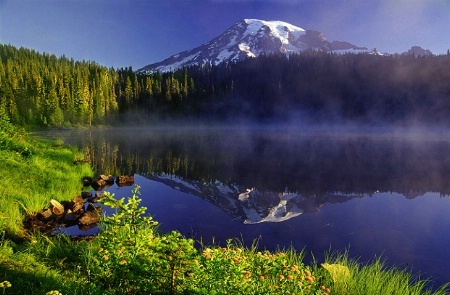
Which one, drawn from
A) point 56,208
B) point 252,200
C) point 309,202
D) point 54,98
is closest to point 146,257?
point 56,208

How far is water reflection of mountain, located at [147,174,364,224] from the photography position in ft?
61.5

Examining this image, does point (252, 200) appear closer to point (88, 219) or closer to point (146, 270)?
point (88, 219)

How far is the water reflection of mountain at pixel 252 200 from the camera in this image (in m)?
18.8

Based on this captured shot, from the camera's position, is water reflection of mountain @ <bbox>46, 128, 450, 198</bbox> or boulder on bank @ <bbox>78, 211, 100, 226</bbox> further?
water reflection of mountain @ <bbox>46, 128, 450, 198</bbox>

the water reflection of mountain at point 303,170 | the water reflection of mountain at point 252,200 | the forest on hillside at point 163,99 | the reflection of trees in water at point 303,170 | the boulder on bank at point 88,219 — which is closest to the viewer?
the boulder on bank at point 88,219

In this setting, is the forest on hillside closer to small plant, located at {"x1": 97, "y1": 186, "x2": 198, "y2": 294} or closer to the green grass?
the green grass

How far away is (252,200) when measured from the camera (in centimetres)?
2288

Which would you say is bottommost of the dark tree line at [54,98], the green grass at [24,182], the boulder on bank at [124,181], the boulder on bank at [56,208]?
the boulder on bank at [124,181]

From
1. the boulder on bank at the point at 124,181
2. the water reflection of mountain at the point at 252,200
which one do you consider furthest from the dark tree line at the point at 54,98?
the water reflection of mountain at the point at 252,200

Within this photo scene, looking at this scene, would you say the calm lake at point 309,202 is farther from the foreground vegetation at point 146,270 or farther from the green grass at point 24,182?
the foreground vegetation at point 146,270

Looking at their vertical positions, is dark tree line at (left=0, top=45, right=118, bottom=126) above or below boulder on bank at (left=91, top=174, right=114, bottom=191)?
above

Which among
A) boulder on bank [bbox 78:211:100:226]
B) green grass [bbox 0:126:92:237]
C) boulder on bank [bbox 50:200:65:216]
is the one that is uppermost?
green grass [bbox 0:126:92:237]

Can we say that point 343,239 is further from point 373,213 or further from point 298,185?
point 298,185

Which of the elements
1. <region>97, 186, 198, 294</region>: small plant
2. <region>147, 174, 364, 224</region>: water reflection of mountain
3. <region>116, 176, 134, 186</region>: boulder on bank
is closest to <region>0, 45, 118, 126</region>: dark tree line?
<region>116, 176, 134, 186</region>: boulder on bank
